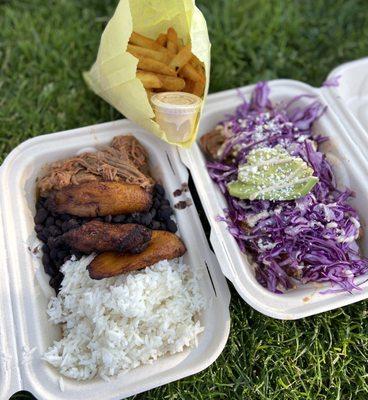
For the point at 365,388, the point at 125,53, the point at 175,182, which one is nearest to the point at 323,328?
the point at 365,388

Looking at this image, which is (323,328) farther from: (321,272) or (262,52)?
(262,52)

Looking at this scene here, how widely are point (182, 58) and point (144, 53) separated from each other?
0.19 meters

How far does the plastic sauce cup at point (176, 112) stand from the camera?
7.80ft

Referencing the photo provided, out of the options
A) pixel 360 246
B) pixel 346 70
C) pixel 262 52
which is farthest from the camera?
pixel 262 52

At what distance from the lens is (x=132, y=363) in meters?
2.11

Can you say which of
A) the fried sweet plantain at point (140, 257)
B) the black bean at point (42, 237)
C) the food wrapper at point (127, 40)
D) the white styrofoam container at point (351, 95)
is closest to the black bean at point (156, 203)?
the fried sweet plantain at point (140, 257)

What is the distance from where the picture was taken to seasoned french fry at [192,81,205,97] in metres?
2.52

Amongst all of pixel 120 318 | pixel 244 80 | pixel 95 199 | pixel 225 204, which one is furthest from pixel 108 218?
pixel 244 80

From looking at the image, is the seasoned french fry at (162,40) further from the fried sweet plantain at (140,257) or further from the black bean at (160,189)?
the fried sweet plantain at (140,257)

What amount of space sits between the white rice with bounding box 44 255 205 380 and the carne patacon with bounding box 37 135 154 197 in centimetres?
39

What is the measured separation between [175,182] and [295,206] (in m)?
0.60

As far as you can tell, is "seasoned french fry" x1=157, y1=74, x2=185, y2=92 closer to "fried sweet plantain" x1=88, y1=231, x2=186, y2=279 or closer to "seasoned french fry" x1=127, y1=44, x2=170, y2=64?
"seasoned french fry" x1=127, y1=44, x2=170, y2=64

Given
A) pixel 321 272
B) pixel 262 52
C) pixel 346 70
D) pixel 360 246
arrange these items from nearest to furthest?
pixel 321 272 < pixel 360 246 < pixel 346 70 < pixel 262 52

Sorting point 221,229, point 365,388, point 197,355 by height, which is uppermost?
point 221,229
